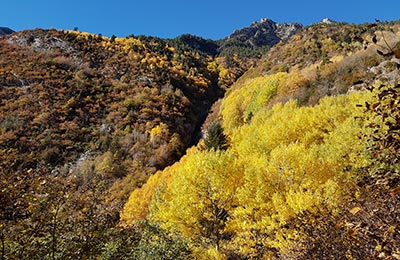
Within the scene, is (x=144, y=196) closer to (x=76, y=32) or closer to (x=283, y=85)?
(x=283, y=85)

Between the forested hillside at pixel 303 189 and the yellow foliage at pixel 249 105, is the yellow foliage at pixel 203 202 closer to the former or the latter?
the forested hillside at pixel 303 189

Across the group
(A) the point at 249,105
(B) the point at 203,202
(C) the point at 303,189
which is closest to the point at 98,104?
(A) the point at 249,105

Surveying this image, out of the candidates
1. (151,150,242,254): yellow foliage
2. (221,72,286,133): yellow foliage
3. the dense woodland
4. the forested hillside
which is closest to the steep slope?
the dense woodland

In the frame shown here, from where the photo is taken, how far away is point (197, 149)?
175 ft

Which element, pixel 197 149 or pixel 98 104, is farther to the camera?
pixel 98 104

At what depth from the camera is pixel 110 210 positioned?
975cm

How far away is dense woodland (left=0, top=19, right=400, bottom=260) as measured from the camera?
25.1ft

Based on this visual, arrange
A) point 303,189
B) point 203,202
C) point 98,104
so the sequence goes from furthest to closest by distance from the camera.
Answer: point 98,104 → point 203,202 → point 303,189

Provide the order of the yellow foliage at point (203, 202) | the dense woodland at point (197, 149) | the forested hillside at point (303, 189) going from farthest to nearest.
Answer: the yellow foliage at point (203, 202) < the dense woodland at point (197, 149) < the forested hillside at point (303, 189)

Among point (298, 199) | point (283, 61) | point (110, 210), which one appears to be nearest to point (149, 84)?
point (283, 61)

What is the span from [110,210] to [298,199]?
12649mm

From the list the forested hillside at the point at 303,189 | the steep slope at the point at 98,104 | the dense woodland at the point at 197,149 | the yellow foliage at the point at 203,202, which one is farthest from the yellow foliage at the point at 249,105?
the yellow foliage at the point at 203,202

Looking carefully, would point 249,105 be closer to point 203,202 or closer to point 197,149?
point 197,149

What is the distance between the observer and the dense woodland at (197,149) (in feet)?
25.1
